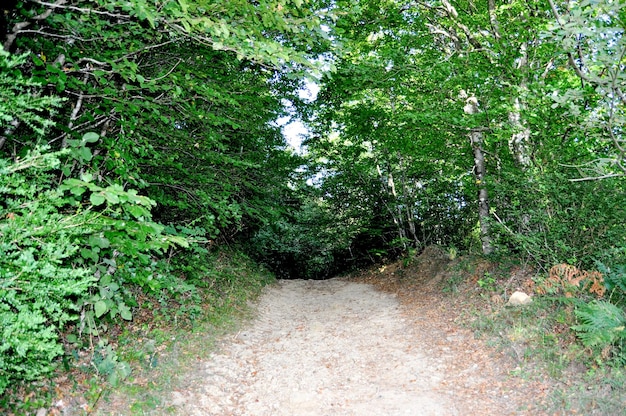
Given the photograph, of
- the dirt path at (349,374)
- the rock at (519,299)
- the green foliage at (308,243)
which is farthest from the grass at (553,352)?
the green foliage at (308,243)

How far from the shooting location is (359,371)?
18.2 feet

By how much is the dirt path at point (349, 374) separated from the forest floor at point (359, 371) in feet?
0.04

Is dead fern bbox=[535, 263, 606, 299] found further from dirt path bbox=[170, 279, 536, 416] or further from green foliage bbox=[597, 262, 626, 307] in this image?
dirt path bbox=[170, 279, 536, 416]

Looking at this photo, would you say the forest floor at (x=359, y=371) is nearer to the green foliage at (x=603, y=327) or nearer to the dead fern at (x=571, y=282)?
the green foliage at (x=603, y=327)

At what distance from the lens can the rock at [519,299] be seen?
6441 millimetres

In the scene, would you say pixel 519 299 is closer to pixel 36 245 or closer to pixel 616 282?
pixel 616 282

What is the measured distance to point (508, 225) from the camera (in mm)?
8070

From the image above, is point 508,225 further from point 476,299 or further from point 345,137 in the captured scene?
point 345,137

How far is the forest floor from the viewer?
14.6ft

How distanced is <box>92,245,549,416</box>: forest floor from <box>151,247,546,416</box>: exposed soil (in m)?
0.01

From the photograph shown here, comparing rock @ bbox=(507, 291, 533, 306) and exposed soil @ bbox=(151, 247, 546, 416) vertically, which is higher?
rock @ bbox=(507, 291, 533, 306)

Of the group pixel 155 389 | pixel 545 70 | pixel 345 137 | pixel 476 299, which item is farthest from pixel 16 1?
pixel 345 137

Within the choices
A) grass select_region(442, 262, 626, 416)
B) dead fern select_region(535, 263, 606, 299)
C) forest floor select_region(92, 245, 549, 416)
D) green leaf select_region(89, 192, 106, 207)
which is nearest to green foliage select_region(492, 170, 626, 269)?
dead fern select_region(535, 263, 606, 299)

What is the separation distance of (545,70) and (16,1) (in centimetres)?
925
